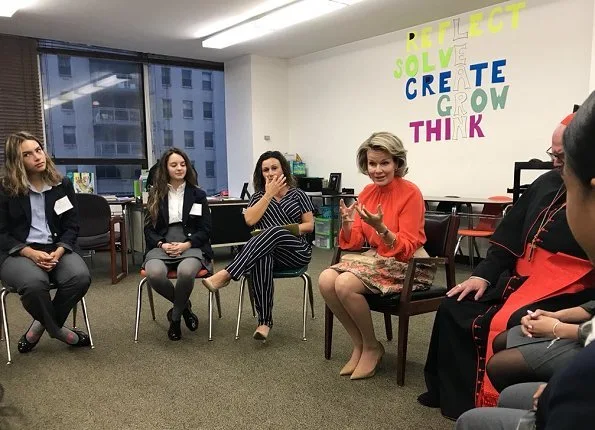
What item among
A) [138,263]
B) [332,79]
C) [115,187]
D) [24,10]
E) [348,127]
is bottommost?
[138,263]

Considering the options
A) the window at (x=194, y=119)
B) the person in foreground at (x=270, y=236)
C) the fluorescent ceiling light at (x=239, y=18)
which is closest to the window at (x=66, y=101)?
the window at (x=194, y=119)

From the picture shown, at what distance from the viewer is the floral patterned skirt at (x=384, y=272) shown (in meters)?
2.20

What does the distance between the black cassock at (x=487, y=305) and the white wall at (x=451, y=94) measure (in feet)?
9.64

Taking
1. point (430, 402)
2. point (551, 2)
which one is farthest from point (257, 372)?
point (551, 2)

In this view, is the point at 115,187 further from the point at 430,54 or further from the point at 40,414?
the point at 40,414

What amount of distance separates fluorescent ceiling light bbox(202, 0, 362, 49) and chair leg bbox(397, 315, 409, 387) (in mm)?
3557

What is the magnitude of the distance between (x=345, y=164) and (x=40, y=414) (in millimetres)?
5115

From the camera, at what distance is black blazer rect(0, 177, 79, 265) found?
8.68 ft

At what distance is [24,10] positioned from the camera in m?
4.84

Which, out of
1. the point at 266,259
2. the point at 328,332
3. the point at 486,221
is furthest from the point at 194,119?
the point at 328,332

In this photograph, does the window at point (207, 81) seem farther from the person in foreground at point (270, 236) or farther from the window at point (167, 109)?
the person in foreground at point (270, 236)

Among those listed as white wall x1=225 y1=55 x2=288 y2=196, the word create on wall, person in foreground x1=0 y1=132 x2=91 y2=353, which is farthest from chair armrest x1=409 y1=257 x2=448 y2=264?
white wall x1=225 y1=55 x2=288 y2=196

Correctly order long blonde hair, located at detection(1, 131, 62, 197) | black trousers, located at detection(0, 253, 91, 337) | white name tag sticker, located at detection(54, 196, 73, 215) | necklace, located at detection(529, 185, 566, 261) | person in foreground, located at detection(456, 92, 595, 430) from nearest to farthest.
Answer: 1. person in foreground, located at detection(456, 92, 595, 430)
2. necklace, located at detection(529, 185, 566, 261)
3. black trousers, located at detection(0, 253, 91, 337)
4. long blonde hair, located at detection(1, 131, 62, 197)
5. white name tag sticker, located at detection(54, 196, 73, 215)

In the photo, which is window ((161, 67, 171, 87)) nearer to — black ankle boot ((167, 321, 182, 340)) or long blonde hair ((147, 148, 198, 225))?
long blonde hair ((147, 148, 198, 225))
